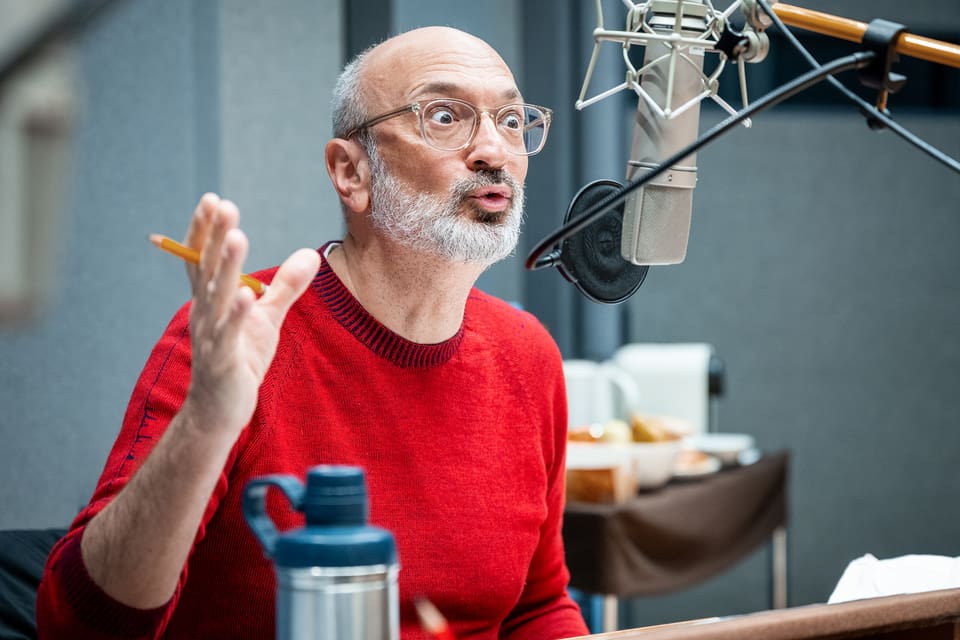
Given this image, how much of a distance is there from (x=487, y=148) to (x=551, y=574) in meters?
0.57

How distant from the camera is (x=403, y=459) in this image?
1208 millimetres

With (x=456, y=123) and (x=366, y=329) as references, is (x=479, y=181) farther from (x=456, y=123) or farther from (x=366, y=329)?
(x=366, y=329)

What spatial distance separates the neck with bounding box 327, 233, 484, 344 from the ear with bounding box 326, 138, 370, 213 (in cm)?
6

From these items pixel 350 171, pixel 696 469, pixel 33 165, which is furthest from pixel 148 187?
pixel 33 165

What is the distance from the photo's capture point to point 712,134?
2.61ft

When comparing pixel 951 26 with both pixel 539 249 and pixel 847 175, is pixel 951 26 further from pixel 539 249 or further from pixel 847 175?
pixel 539 249

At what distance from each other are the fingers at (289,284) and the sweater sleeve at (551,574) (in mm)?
678

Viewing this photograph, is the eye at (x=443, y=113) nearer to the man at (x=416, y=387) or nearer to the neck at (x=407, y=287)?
the man at (x=416, y=387)

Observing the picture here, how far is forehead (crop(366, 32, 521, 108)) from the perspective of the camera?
1257 millimetres

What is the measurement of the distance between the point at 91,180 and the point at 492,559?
1313 millimetres

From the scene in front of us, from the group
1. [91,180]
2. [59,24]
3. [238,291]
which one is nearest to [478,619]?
[238,291]

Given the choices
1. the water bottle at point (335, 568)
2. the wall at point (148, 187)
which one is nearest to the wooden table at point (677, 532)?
the wall at point (148, 187)

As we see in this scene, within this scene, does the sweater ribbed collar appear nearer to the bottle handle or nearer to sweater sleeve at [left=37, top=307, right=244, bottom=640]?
sweater sleeve at [left=37, top=307, right=244, bottom=640]

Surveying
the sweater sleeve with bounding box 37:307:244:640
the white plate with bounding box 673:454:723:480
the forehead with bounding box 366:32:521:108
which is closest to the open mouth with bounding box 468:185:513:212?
the forehead with bounding box 366:32:521:108
